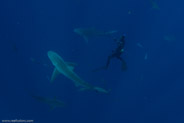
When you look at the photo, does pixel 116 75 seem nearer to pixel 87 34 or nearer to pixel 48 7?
pixel 87 34

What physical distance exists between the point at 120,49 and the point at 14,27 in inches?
175

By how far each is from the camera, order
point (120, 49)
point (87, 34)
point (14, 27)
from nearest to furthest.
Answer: point (120, 49), point (87, 34), point (14, 27)

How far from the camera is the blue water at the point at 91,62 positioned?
8.62 meters

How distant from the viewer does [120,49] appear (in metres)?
5.30

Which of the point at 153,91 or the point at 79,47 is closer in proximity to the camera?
the point at 79,47

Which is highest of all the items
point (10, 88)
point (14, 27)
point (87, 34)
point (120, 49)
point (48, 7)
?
point (48, 7)

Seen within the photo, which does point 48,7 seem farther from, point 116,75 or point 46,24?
point 116,75

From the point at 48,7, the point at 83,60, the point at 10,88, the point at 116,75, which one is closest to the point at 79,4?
the point at 48,7

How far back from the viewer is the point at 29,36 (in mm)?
8656

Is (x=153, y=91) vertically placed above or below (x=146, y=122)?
above

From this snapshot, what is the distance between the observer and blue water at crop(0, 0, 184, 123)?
8.62 m

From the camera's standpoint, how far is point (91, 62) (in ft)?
30.1

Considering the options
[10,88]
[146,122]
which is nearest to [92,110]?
[146,122]

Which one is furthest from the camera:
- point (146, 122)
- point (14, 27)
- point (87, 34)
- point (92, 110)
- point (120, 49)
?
point (146, 122)
